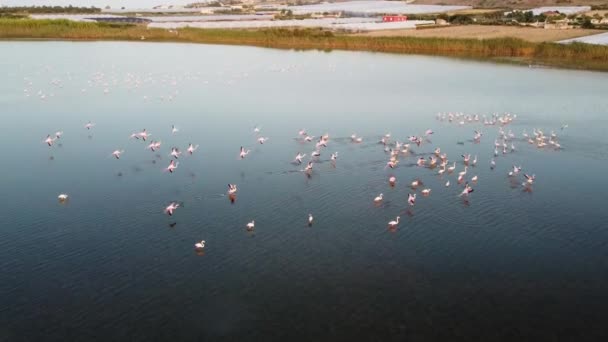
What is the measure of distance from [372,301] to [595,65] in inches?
1836

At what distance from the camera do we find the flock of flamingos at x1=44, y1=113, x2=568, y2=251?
67.7ft

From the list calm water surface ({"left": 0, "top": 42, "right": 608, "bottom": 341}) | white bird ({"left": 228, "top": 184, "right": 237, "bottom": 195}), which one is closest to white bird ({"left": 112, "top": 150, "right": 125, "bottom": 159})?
calm water surface ({"left": 0, "top": 42, "right": 608, "bottom": 341})

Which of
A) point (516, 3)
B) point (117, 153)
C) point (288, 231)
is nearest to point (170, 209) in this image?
point (288, 231)

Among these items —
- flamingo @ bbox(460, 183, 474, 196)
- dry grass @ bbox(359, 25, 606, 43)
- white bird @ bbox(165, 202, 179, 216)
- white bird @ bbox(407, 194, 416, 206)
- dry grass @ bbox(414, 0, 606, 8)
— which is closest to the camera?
white bird @ bbox(165, 202, 179, 216)

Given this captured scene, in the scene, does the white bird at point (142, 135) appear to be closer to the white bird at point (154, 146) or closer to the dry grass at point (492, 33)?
the white bird at point (154, 146)

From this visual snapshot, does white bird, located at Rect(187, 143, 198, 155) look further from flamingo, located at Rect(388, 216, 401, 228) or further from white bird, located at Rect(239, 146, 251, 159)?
flamingo, located at Rect(388, 216, 401, 228)

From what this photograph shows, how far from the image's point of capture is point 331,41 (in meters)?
69.6

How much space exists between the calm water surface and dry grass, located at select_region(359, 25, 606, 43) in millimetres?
35837

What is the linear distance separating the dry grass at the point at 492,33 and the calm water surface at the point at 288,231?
35.8 metres

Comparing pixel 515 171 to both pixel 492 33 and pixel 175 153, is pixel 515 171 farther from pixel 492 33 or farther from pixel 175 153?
pixel 492 33

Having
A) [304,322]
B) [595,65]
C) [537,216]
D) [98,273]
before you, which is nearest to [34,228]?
[98,273]

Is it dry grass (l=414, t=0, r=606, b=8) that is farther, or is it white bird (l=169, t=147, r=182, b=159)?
dry grass (l=414, t=0, r=606, b=8)

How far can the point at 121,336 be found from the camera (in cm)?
1243

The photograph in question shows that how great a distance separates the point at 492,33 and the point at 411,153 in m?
52.4
